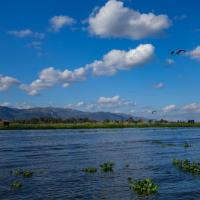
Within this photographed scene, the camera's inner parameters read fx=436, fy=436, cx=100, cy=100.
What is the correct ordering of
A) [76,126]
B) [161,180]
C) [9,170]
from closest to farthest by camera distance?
[161,180], [9,170], [76,126]

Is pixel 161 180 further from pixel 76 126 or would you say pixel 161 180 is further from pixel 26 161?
pixel 76 126

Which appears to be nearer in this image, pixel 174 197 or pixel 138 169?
pixel 174 197

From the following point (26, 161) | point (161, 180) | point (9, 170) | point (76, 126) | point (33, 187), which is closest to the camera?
point (33, 187)

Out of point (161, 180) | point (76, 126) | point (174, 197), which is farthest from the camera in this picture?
point (76, 126)

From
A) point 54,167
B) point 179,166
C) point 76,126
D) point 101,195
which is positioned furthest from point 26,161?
point 76,126

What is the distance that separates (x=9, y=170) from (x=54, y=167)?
13.8 feet

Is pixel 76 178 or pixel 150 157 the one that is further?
pixel 150 157

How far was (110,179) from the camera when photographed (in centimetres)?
3234

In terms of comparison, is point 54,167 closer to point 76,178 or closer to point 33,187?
point 76,178

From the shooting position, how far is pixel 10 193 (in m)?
26.9

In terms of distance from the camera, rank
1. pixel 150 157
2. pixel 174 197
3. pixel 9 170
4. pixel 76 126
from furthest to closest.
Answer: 1. pixel 76 126
2. pixel 150 157
3. pixel 9 170
4. pixel 174 197

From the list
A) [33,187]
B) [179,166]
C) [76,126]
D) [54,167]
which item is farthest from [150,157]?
[76,126]

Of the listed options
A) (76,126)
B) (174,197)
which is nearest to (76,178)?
(174,197)

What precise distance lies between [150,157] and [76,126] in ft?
403
